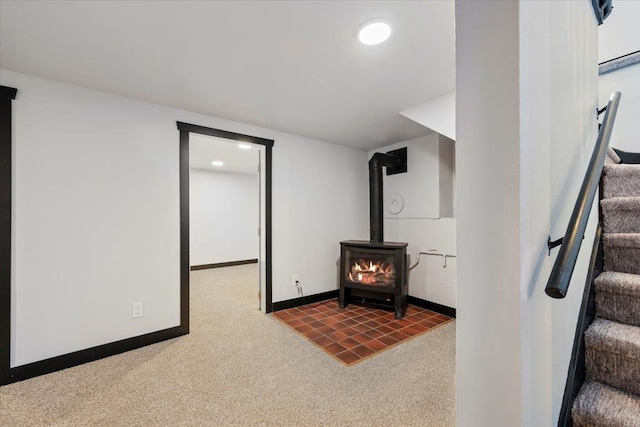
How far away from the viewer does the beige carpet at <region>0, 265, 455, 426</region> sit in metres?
1.51

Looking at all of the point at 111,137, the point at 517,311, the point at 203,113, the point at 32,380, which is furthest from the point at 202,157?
the point at 517,311

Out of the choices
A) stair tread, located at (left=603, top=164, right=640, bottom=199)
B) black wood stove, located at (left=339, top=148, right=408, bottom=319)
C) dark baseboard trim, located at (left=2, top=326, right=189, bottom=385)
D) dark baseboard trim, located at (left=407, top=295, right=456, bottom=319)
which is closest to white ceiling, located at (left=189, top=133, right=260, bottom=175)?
black wood stove, located at (left=339, top=148, right=408, bottom=319)

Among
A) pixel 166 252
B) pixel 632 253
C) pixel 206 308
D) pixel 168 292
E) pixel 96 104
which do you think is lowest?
pixel 206 308

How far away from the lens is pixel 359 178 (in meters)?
4.11

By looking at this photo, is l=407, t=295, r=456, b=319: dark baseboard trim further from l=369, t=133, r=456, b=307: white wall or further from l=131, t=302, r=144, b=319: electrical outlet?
l=131, t=302, r=144, b=319: electrical outlet

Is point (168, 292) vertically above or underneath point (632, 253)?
underneath

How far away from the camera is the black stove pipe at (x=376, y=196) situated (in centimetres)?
354

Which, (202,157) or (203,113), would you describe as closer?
(203,113)

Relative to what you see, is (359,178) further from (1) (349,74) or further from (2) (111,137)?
(2) (111,137)

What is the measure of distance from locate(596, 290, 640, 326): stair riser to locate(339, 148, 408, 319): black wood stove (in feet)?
6.22

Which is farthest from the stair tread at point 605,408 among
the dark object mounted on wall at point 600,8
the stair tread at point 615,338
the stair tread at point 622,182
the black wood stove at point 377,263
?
the black wood stove at point 377,263

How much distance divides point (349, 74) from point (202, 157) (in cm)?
367

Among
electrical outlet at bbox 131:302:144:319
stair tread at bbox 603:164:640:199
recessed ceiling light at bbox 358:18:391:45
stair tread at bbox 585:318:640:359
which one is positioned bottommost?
electrical outlet at bbox 131:302:144:319

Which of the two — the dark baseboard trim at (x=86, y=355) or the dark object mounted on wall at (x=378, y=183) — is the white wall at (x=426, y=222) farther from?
the dark baseboard trim at (x=86, y=355)
